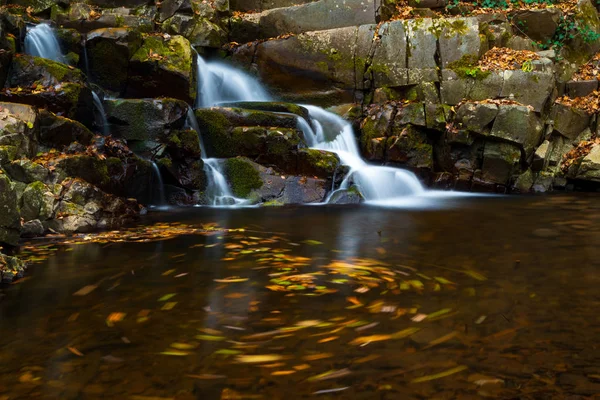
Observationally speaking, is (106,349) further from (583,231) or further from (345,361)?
(583,231)

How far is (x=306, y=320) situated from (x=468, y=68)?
11.7 meters

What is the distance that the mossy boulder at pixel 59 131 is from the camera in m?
8.37

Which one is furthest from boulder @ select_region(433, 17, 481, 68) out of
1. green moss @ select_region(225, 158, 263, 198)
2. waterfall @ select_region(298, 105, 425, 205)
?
green moss @ select_region(225, 158, 263, 198)

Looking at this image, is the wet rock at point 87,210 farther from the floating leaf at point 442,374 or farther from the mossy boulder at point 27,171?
the floating leaf at point 442,374

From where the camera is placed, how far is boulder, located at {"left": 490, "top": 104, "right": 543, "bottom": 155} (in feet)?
41.5

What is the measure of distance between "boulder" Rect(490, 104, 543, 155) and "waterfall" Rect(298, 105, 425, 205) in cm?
234

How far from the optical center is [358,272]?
15.6 ft

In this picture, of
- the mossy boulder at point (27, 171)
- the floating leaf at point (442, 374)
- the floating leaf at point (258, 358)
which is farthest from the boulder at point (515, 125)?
the floating leaf at point (258, 358)

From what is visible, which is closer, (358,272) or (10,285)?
(10,285)

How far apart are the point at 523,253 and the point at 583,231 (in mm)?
2131

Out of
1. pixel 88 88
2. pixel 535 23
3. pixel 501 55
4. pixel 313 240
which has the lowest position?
Answer: pixel 313 240

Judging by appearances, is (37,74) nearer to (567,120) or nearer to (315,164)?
(315,164)

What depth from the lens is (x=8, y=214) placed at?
17.2ft

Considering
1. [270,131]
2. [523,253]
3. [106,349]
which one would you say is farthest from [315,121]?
[106,349]
